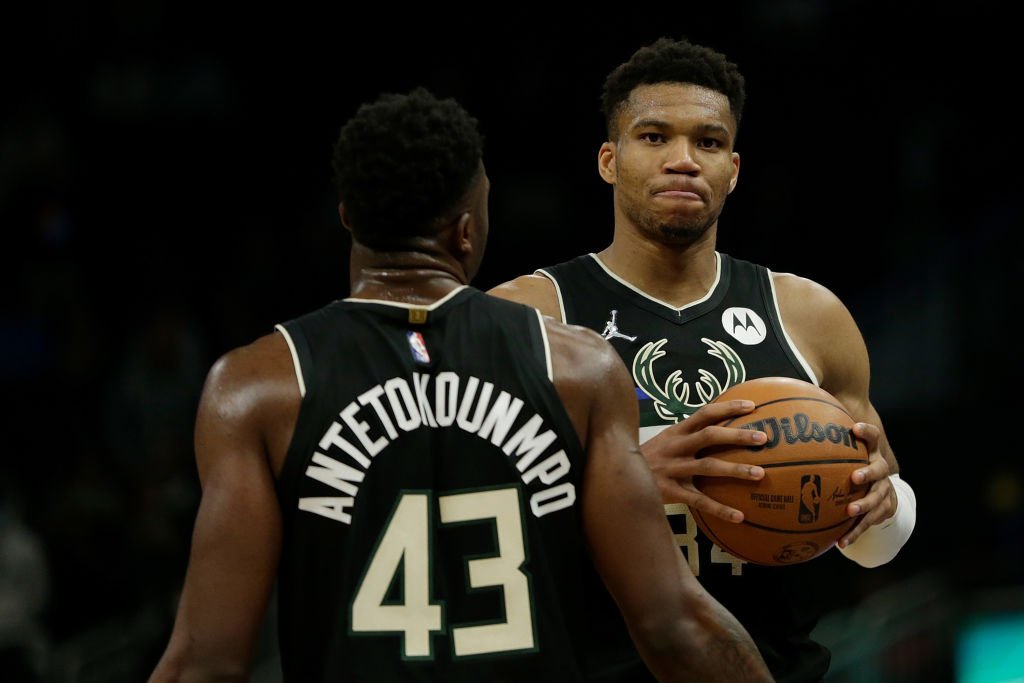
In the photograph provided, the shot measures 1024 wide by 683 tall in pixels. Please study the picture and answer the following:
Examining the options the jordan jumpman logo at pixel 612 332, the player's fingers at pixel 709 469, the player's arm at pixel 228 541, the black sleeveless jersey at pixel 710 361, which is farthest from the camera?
the jordan jumpman logo at pixel 612 332

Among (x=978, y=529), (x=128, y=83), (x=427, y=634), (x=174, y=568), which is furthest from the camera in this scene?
(x=128, y=83)

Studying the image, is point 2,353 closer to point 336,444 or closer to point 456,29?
point 456,29

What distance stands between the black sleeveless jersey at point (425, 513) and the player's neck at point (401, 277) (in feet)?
0.34

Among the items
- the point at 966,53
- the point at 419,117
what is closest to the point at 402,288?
the point at 419,117

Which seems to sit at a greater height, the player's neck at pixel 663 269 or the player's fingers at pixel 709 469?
the player's neck at pixel 663 269

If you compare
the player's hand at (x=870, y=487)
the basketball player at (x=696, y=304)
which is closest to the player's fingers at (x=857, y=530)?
the player's hand at (x=870, y=487)

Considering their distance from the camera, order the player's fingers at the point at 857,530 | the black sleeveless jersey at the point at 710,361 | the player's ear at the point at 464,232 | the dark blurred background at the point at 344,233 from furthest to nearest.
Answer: the dark blurred background at the point at 344,233 < the black sleeveless jersey at the point at 710,361 < the player's fingers at the point at 857,530 < the player's ear at the point at 464,232

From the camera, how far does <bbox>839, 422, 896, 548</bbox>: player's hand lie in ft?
11.8

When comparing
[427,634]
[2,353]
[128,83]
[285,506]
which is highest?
[128,83]

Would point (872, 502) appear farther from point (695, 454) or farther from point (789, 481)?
point (695, 454)

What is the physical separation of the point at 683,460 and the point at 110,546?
16.8 feet

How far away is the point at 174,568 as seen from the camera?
7.80 metres

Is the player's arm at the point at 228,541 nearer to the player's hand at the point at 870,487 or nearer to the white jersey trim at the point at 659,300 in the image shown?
the player's hand at the point at 870,487

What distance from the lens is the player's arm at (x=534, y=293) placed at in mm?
Answer: 4215
